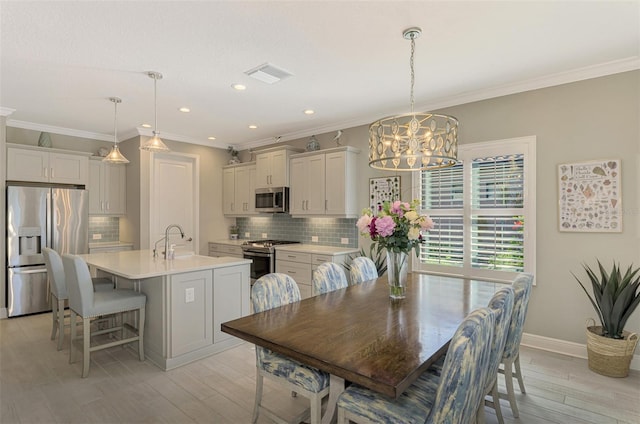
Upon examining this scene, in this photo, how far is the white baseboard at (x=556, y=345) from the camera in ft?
10.3

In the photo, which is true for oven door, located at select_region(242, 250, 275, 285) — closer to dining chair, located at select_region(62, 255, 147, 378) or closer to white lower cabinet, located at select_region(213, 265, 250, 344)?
white lower cabinet, located at select_region(213, 265, 250, 344)

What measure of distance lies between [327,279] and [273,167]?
313cm

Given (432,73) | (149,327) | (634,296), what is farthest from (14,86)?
(634,296)

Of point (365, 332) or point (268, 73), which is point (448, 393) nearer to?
point (365, 332)

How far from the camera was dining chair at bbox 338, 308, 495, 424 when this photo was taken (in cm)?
128

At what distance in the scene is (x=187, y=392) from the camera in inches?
102

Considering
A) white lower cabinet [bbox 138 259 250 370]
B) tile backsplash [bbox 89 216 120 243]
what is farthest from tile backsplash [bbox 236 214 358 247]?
tile backsplash [bbox 89 216 120 243]

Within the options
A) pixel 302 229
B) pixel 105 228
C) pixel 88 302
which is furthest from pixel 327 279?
pixel 105 228

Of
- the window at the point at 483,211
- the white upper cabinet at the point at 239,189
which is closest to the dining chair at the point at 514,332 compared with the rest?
the window at the point at 483,211

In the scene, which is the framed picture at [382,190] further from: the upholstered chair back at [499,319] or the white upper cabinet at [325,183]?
the upholstered chair back at [499,319]

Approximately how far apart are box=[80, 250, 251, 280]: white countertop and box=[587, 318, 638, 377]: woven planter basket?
3235mm

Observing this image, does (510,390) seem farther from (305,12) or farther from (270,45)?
(270,45)

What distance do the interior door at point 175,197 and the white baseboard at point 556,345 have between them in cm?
481

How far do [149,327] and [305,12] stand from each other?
2974 millimetres
